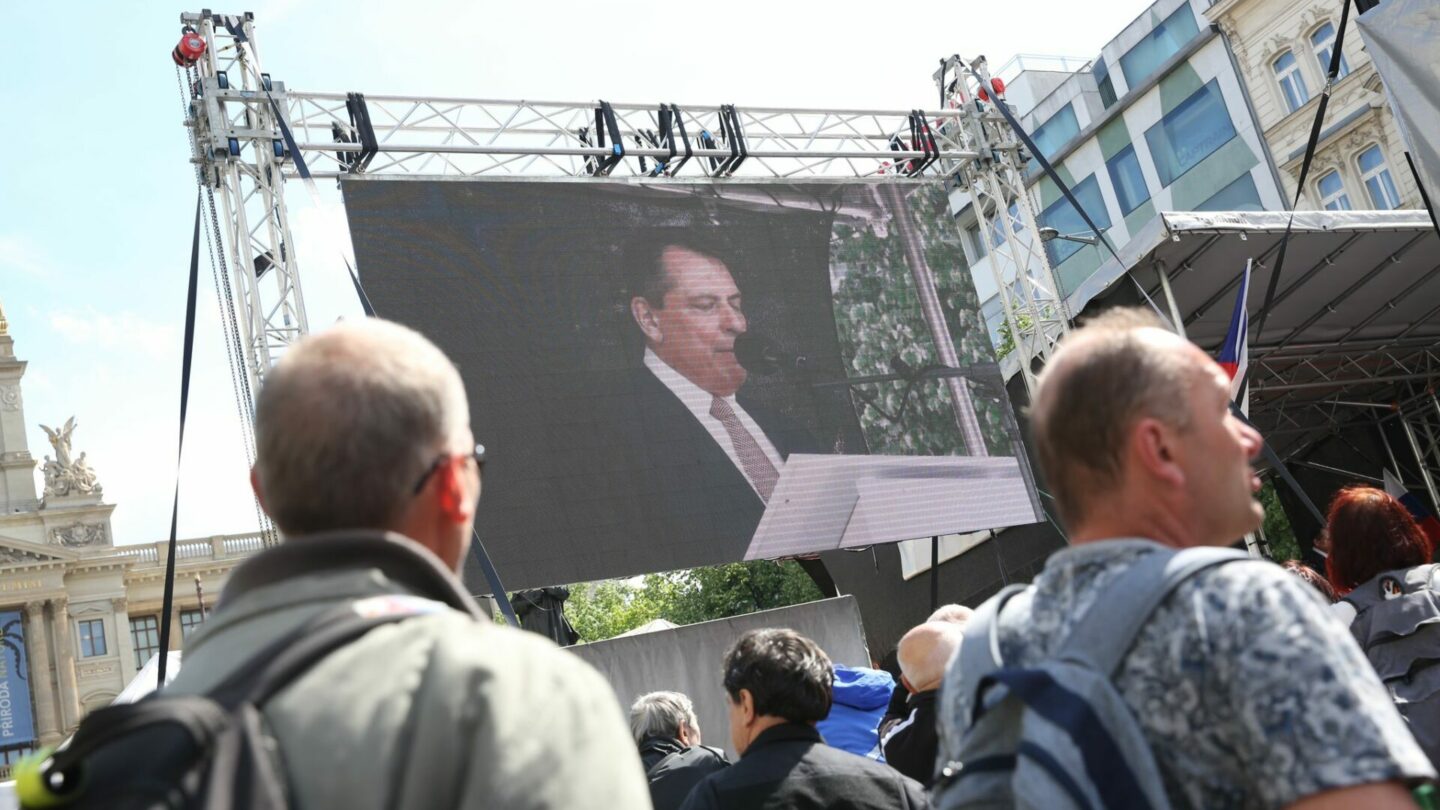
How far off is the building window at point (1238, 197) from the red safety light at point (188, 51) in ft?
70.6

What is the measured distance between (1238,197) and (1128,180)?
330 centimetres

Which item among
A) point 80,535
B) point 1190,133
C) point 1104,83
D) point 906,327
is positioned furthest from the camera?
point 80,535

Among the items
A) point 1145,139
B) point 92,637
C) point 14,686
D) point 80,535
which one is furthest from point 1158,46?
point 80,535

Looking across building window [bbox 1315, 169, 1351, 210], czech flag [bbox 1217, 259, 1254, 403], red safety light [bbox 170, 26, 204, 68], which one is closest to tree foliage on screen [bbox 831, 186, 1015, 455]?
czech flag [bbox 1217, 259, 1254, 403]

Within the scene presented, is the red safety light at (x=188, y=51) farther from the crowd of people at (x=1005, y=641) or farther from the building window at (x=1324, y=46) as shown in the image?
the building window at (x=1324, y=46)

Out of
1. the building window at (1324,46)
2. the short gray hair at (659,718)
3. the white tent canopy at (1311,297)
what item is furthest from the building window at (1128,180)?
the short gray hair at (659,718)

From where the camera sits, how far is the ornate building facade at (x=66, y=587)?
45781 millimetres

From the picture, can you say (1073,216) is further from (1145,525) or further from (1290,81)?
(1145,525)

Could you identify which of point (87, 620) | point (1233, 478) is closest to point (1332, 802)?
point (1233, 478)

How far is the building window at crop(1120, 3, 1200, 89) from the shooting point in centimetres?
2789

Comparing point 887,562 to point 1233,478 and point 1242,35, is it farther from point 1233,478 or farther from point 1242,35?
point 1242,35

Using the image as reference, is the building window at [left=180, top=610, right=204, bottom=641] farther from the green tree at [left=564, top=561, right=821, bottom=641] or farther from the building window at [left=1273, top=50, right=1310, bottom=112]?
the building window at [left=1273, top=50, right=1310, bottom=112]

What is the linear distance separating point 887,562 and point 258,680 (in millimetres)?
13747

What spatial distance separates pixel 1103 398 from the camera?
1511mm
